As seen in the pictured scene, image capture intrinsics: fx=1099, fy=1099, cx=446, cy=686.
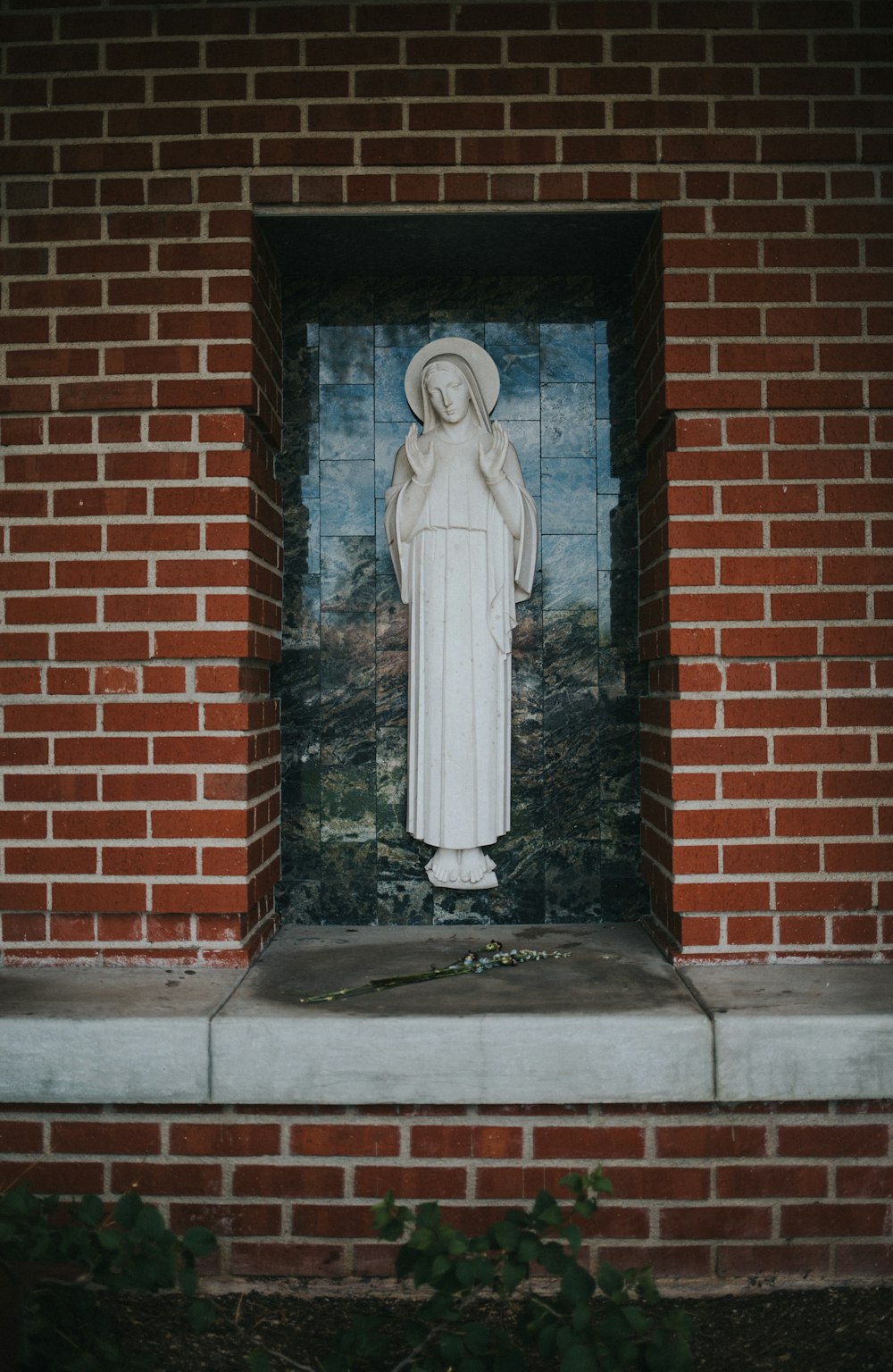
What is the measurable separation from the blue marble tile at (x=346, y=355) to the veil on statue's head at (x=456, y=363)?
180mm

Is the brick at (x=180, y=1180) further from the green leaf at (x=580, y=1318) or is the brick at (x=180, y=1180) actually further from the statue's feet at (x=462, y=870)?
the statue's feet at (x=462, y=870)

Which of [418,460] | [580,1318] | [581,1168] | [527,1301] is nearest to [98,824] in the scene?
[418,460]

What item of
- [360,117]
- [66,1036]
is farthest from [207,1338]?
[360,117]

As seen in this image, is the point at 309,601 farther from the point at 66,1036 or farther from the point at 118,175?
the point at 66,1036

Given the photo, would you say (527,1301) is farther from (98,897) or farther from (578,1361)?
(98,897)

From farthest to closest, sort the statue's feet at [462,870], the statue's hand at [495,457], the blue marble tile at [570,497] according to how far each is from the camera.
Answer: the blue marble tile at [570,497], the statue's feet at [462,870], the statue's hand at [495,457]

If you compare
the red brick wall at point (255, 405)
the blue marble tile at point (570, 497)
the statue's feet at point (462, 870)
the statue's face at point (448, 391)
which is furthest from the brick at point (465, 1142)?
the statue's face at point (448, 391)

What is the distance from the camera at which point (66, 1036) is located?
2975 mm

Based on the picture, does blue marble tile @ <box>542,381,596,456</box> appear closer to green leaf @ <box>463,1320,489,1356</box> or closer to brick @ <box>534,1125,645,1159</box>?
brick @ <box>534,1125,645,1159</box>

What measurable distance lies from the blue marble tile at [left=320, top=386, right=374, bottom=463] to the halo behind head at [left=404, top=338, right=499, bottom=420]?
6.8 inches

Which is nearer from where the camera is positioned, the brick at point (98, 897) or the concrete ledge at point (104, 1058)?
the concrete ledge at point (104, 1058)

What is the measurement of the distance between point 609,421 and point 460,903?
190 cm

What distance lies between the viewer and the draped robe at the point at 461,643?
3.99 meters

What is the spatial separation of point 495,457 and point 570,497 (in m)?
0.38
